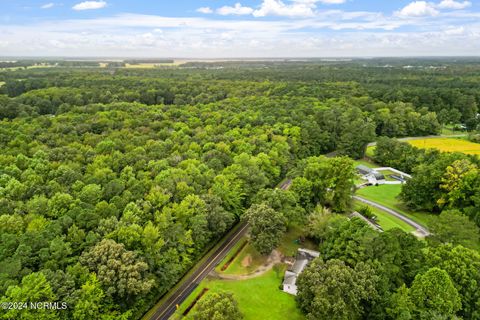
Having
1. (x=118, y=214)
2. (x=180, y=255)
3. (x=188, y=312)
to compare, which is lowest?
(x=188, y=312)

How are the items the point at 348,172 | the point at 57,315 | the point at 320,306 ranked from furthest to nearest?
the point at 348,172 → the point at 320,306 → the point at 57,315

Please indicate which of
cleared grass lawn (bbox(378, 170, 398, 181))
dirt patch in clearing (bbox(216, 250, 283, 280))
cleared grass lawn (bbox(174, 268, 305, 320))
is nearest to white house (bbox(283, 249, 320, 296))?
cleared grass lawn (bbox(174, 268, 305, 320))

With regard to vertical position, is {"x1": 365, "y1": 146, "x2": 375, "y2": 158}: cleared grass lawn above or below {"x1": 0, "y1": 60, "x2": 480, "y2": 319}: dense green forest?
below

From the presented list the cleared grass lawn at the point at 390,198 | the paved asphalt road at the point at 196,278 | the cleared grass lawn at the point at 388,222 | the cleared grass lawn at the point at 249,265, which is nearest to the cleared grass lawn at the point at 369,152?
the cleared grass lawn at the point at 390,198

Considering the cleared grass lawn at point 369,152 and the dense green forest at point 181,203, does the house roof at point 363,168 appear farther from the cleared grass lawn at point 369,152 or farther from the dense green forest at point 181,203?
the cleared grass lawn at point 369,152

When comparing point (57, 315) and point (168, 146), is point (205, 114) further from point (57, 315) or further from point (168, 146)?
point (57, 315)

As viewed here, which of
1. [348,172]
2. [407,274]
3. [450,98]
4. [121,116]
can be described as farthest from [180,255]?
[450,98]

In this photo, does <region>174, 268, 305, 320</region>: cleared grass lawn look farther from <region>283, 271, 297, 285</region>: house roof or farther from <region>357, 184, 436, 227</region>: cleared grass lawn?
<region>357, 184, 436, 227</region>: cleared grass lawn
